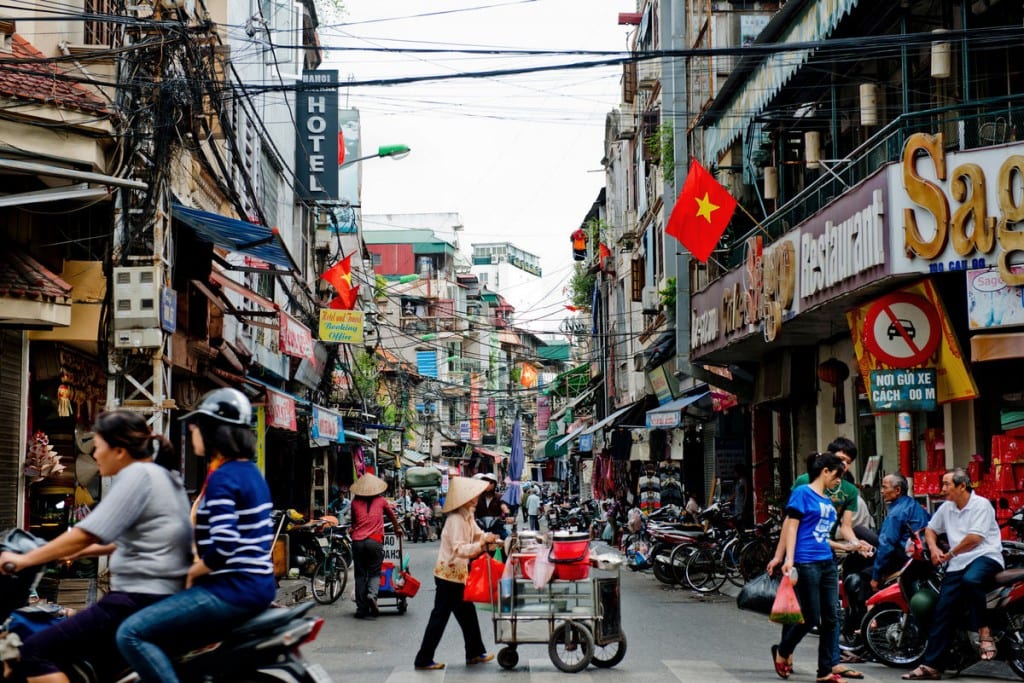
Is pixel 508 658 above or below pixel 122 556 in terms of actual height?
below

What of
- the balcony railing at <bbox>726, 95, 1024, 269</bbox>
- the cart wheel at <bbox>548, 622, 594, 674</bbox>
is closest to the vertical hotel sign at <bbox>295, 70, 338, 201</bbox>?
the balcony railing at <bbox>726, 95, 1024, 269</bbox>

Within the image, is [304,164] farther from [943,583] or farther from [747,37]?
[943,583]

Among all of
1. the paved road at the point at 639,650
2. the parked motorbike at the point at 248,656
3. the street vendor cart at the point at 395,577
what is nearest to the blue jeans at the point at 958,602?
the paved road at the point at 639,650

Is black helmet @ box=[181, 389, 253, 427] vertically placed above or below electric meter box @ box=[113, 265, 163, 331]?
below

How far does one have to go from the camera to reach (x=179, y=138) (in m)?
16.6

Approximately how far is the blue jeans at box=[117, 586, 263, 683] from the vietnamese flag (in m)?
17.1

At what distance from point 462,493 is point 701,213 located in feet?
38.9

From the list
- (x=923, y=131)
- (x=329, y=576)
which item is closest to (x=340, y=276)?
(x=329, y=576)

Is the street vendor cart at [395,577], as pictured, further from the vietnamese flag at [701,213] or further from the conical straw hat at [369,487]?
the vietnamese flag at [701,213]

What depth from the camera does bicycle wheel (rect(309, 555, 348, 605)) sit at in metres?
19.6

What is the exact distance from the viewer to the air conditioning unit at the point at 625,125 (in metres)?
45.4

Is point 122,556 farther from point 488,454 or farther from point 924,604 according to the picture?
point 488,454

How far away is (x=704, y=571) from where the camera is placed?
20312 mm

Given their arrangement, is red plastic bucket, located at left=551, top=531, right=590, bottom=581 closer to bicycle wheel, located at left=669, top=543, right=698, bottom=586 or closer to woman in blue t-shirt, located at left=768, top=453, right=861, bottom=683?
woman in blue t-shirt, located at left=768, top=453, right=861, bottom=683
